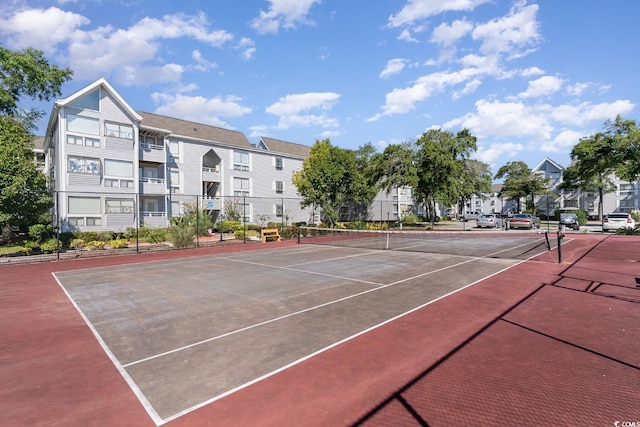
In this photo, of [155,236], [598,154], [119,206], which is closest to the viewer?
[155,236]

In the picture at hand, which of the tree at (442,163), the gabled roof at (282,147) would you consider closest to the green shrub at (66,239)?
the gabled roof at (282,147)

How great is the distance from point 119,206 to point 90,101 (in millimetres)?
9693

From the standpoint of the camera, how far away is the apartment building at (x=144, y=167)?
28172 millimetres

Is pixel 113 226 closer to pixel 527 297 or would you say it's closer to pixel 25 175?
pixel 25 175

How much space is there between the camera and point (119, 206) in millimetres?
30266

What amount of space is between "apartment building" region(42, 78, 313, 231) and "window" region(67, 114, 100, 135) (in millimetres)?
76

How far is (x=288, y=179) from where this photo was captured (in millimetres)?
45312

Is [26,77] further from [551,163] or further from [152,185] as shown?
[551,163]

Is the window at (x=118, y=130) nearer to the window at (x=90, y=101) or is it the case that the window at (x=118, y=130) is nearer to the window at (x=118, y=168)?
the window at (x=90, y=101)

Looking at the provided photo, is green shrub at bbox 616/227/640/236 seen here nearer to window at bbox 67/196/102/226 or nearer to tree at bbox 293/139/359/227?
tree at bbox 293/139/359/227

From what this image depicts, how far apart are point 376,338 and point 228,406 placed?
3.01m

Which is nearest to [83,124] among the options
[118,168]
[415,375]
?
[118,168]

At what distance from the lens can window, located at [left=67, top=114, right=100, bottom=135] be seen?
2833 centimetres

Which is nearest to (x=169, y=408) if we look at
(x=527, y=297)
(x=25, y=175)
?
(x=527, y=297)
